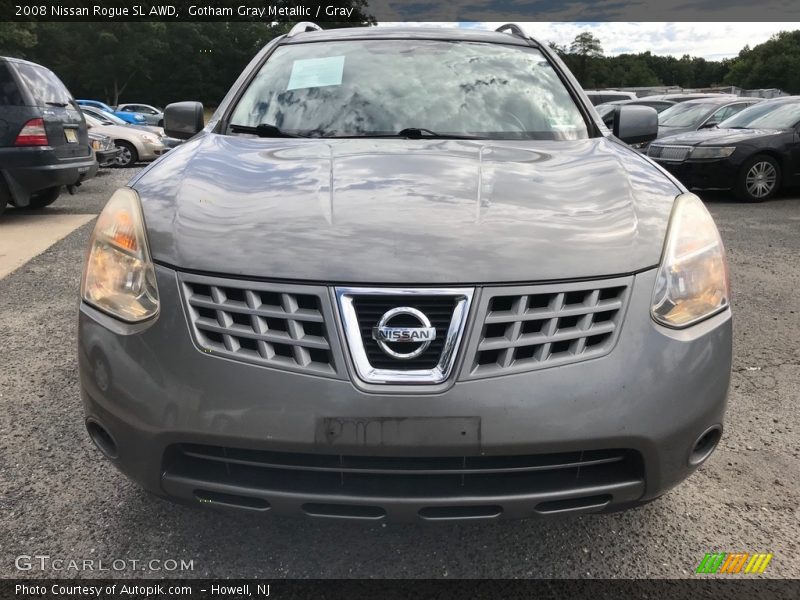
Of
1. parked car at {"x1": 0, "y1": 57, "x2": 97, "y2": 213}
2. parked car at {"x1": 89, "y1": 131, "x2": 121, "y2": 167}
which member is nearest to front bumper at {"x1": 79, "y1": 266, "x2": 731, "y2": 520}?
parked car at {"x1": 0, "y1": 57, "x2": 97, "y2": 213}

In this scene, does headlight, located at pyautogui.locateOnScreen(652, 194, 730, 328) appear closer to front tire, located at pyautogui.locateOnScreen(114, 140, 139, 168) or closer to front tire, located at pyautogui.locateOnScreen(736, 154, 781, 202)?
front tire, located at pyautogui.locateOnScreen(736, 154, 781, 202)

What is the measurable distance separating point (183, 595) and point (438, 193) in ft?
4.24

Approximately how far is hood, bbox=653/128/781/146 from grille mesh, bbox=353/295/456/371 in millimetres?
8818

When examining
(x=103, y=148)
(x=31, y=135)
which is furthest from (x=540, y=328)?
(x=103, y=148)

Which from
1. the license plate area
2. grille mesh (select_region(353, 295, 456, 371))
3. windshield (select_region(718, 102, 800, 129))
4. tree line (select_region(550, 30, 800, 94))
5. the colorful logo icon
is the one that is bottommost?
tree line (select_region(550, 30, 800, 94))

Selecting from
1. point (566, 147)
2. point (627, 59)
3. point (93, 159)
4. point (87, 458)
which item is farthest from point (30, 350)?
point (627, 59)

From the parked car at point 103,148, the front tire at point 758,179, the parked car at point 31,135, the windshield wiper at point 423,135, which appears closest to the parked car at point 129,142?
the parked car at point 103,148

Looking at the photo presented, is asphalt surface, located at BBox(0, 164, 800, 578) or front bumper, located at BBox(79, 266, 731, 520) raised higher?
front bumper, located at BBox(79, 266, 731, 520)

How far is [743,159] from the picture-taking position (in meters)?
9.19

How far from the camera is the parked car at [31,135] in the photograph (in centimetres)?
724

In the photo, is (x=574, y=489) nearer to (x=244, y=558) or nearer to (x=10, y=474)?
(x=244, y=558)

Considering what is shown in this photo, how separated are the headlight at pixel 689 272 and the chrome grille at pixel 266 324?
808 millimetres

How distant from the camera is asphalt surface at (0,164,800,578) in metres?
1.98

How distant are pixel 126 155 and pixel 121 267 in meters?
13.6
